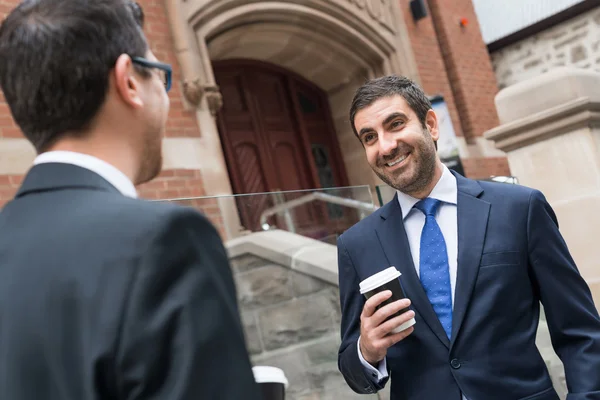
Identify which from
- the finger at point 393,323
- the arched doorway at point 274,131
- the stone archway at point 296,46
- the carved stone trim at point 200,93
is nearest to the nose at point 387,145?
the finger at point 393,323

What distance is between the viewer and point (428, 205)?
212 centimetres

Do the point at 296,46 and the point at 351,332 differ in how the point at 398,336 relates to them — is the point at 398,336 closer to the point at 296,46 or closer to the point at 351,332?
the point at 351,332

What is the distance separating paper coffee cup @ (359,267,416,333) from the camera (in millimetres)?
1793

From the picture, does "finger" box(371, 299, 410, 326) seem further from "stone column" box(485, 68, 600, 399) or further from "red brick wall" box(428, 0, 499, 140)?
"red brick wall" box(428, 0, 499, 140)

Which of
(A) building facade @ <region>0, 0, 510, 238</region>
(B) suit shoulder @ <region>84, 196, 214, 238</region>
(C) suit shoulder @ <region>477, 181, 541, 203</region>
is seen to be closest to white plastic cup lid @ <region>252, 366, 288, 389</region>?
(B) suit shoulder @ <region>84, 196, 214, 238</region>

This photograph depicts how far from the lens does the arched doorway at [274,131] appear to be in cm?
887

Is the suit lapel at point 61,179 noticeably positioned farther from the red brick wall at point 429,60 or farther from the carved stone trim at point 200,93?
the red brick wall at point 429,60

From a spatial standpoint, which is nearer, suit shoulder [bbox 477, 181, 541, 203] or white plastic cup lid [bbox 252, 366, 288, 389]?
white plastic cup lid [bbox 252, 366, 288, 389]

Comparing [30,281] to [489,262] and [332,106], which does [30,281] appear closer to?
[489,262]

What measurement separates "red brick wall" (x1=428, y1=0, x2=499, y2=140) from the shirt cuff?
8.99m

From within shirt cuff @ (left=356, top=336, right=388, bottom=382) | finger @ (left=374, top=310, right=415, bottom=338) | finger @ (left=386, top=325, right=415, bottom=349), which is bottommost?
shirt cuff @ (left=356, top=336, right=388, bottom=382)

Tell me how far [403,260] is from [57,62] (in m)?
1.40

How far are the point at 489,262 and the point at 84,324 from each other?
144 cm

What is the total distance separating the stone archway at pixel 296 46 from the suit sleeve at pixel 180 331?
5786mm
